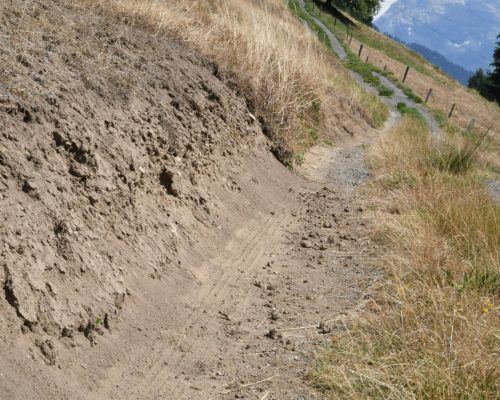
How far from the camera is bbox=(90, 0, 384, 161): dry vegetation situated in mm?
7438

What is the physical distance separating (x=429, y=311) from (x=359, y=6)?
212ft

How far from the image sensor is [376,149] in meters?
9.99

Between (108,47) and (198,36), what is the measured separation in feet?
7.09

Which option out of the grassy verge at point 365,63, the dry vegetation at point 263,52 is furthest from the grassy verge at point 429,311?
the grassy verge at point 365,63

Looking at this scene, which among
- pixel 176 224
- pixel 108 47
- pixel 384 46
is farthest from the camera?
pixel 384 46

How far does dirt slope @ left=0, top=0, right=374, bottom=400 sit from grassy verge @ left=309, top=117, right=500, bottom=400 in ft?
0.90

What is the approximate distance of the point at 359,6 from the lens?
63.8 m

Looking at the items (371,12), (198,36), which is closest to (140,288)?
(198,36)

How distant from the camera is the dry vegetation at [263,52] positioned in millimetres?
7438

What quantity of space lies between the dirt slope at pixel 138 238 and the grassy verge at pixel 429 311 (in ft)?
0.90

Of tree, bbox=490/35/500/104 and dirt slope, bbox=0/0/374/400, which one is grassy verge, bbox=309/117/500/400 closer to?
dirt slope, bbox=0/0/374/400

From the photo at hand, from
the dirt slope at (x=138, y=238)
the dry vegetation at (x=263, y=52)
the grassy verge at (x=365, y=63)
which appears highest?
the grassy verge at (x=365, y=63)

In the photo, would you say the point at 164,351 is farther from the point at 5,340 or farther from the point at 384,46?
the point at 384,46

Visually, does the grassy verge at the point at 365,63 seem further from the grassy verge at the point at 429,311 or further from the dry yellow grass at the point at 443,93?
the grassy verge at the point at 429,311
